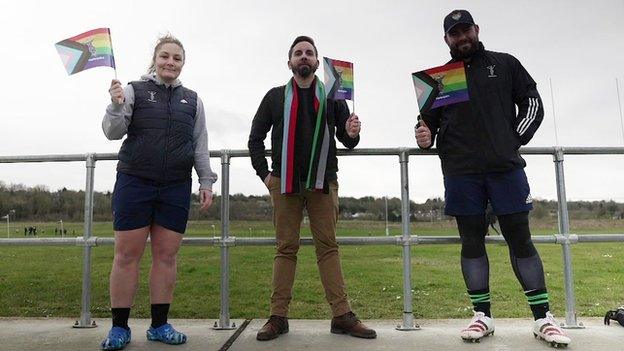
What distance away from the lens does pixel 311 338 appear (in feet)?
9.46

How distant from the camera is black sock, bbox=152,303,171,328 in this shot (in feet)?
9.43

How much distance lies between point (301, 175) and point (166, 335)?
3.92 ft

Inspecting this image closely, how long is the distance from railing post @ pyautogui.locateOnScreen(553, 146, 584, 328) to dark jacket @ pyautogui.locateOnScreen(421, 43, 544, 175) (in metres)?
0.55

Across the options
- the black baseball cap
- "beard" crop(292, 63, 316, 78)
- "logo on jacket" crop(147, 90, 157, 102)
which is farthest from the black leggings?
"logo on jacket" crop(147, 90, 157, 102)

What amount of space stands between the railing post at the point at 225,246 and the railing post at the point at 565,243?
7.06ft

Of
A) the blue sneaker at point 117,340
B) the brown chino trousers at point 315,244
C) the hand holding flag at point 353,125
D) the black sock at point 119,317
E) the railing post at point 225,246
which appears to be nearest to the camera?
the blue sneaker at point 117,340

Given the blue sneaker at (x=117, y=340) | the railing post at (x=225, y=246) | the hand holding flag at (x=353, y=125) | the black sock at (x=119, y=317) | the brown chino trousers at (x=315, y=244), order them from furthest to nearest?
the railing post at (x=225, y=246), the hand holding flag at (x=353, y=125), the brown chino trousers at (x=315, y=244), the black sock at (x=119, y=317), the blue sneaker at (x=117, y=340)

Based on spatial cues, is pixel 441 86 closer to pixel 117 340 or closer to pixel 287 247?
pixel 287 247

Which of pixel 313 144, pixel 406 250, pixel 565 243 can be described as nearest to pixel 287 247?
pixel 313 144

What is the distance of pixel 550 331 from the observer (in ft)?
8.92

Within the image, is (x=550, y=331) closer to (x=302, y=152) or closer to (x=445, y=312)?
(x=302, y=152)

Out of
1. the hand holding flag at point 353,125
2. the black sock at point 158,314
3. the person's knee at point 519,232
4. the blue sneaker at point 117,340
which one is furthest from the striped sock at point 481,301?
the blue sneaker at point 117,340

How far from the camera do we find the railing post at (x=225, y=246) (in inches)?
127

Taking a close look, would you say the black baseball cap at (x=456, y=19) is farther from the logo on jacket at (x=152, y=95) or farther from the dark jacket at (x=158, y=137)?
the logo on jacket at (x=152, y=95)
